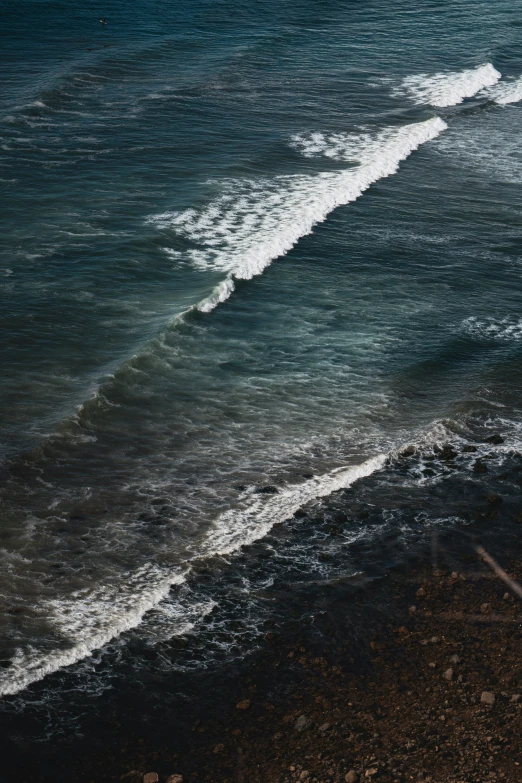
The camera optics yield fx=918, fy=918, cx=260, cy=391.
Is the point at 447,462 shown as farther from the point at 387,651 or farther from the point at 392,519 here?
the point at 387,651

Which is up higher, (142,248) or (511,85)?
(511,85)

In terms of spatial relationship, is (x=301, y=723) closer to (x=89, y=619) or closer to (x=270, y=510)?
(x=89, y=619)

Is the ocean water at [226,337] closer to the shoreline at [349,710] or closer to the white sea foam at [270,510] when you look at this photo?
the white sea foam at [270,510]

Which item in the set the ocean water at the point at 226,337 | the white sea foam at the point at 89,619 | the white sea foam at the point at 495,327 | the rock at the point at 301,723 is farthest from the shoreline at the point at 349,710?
the white sea foam at the point at 495,327

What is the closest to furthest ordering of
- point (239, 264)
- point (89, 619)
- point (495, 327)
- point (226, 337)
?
point (89, 619), point (226, 337), point (495, 327), point (239, 264)

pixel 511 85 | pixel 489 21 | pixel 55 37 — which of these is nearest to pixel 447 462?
pixel 511 85

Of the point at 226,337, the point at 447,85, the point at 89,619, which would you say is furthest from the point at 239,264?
the point at 447,85
